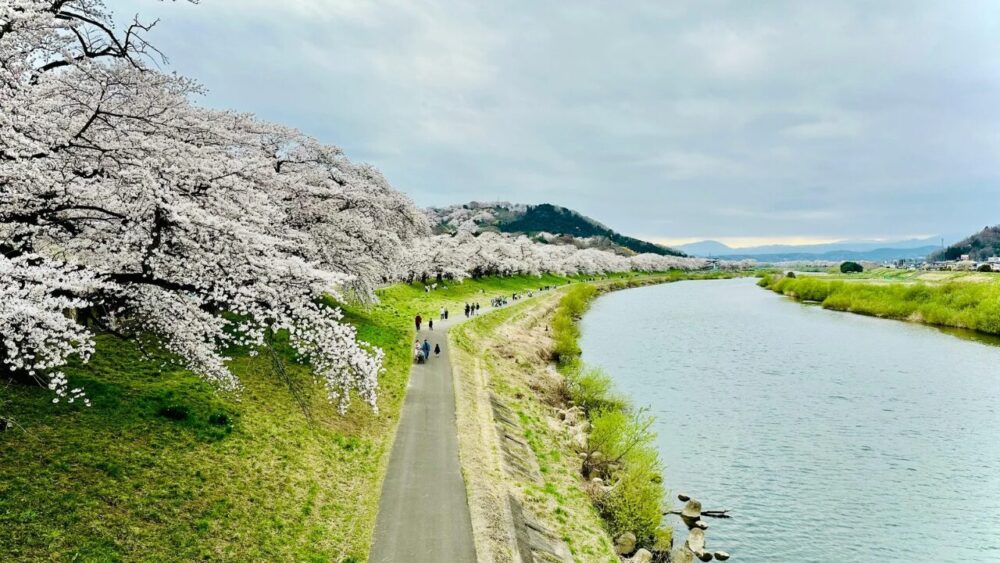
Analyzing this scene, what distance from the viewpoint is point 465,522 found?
54.3 feet

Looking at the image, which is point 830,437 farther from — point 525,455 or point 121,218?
point 121,218

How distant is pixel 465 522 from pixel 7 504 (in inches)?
429

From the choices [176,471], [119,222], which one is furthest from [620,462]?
[119,222]

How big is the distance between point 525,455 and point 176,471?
1405 cm

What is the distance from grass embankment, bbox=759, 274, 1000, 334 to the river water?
6.69m

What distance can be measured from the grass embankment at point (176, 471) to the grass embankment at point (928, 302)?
249 ft

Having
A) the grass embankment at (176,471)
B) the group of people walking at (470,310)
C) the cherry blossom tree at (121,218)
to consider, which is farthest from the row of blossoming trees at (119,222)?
the group of people walking at (470,310)

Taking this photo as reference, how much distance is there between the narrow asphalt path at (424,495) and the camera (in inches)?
591

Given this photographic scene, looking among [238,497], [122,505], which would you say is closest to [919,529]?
[238,497]

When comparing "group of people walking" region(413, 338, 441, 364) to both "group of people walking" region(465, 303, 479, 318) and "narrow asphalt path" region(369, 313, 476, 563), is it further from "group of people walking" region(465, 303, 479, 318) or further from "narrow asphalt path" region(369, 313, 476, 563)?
"group of people walking" region(465, 303, 479, 318)

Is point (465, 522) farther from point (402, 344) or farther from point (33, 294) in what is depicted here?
A: point (402, 344)

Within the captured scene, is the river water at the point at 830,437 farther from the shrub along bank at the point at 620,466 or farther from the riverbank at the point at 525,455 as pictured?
the riverbank at the point at 525,455

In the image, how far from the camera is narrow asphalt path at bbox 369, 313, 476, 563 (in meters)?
15.0

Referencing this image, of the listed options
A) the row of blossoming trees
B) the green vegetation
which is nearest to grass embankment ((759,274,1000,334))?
the green vegetation
